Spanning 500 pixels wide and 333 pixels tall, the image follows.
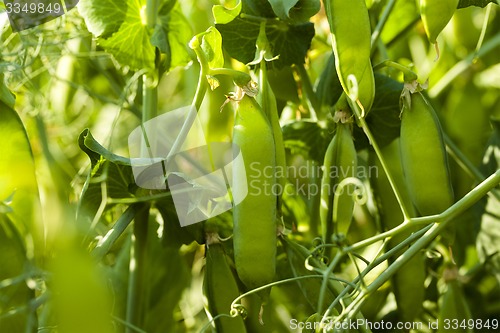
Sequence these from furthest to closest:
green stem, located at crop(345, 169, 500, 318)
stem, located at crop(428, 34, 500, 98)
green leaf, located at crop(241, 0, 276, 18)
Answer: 1. stem, located at crop(428, 34, 500, 98)
2. green leaf, located at crop(241, 0, 276, 18)
3. green stem, located at crop(345, 169, 500, 318)

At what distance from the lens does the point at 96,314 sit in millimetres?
316

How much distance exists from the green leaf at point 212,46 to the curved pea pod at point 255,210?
73mm

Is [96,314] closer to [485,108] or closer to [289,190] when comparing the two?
[289,190]

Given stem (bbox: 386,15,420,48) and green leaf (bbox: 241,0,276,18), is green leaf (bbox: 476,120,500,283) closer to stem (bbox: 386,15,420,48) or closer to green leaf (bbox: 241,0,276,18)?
stem (bbox: 386,15,420,48)

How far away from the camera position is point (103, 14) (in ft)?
2.37

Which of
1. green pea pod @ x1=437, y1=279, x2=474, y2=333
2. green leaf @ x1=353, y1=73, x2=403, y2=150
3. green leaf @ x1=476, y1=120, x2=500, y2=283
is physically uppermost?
green leaf @ x1=353, y1=73, x2=403, y2=150

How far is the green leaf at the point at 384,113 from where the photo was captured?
69 cm

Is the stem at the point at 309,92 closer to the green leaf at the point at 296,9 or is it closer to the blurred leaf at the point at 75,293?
the green leaf at the point at 296,9

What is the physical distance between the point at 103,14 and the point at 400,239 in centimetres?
36

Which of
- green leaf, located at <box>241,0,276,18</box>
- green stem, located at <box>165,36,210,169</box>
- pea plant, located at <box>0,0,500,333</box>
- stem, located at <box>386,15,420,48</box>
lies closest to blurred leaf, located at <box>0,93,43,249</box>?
pea plant, located at <box>0,0,500,333</box>

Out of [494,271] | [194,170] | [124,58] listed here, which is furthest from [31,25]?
[494,271]

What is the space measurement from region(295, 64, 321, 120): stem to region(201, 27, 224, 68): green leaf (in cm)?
14

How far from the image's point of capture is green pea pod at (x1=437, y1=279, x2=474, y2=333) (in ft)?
2.26

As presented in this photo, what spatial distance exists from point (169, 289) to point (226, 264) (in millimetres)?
254
